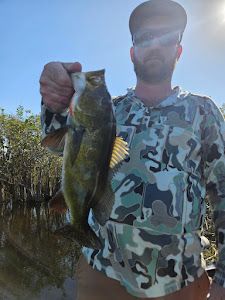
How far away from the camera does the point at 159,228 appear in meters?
2.89

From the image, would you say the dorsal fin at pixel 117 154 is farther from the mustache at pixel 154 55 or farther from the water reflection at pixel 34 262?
the water reflection at pixel 34 262

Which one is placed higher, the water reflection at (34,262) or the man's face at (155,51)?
the man's face at (155,51)

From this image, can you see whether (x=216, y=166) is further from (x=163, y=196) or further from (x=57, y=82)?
(x=57, y=82)

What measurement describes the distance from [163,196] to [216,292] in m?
0.77

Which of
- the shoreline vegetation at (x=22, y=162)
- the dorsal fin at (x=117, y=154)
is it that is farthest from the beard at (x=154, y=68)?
the shoreline vegetation at (x=22, y=162)

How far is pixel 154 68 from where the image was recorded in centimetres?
325

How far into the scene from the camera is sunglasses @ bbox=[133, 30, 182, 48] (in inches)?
127

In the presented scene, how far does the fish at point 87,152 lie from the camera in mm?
2348

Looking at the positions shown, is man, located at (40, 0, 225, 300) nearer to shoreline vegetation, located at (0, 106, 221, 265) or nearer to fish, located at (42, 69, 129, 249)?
fish, located at (42, 69, 129, 249)

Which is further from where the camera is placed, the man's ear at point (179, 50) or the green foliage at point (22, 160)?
the green foliage at point (22, 160)

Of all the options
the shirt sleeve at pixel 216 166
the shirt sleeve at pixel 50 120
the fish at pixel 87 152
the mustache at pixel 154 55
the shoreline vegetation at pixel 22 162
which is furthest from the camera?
the shoreline vegetation at pixel 22 162

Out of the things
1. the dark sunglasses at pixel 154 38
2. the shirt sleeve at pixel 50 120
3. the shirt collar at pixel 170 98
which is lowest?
the shirt sleeve at pixel 50 120

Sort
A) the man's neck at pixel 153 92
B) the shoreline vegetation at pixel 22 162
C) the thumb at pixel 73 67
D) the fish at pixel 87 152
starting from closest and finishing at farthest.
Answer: the fish at pixel 87 152, the thumb at pixel 73 67, the man's neck at pixel 153 92, the shoreline vegetation at pixel 22 162

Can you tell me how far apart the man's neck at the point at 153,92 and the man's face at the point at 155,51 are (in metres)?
0.04
